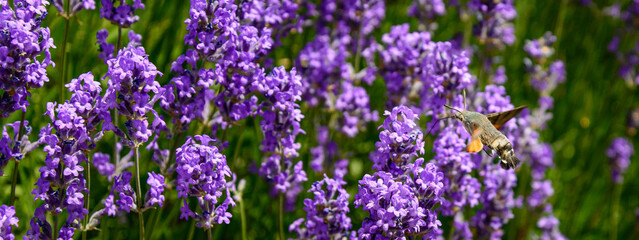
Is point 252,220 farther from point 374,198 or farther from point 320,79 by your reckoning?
point 374,198

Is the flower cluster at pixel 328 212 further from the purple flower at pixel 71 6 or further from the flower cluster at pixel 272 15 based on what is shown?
the purple flower at pixel 71 6

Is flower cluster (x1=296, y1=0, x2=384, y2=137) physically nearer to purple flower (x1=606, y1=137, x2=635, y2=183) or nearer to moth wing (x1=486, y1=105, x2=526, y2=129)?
moth wing (x1=486, y1=105, x2=526, y2=129)

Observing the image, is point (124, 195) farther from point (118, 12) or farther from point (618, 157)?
point (618, 157)

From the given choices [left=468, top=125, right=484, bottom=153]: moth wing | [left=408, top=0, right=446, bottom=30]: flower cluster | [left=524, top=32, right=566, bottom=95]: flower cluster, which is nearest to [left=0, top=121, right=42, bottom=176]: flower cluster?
[left=468, top=125, right=484, bottom=153]: moth wing

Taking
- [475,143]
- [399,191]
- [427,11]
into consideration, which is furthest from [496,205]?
[427,11]

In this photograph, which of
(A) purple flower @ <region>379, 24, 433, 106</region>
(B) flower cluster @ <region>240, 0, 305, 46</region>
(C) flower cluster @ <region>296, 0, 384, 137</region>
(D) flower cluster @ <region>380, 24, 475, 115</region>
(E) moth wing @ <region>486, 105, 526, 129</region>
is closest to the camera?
(E) moth wing @ <region>486, 105, 526, 129</region>
